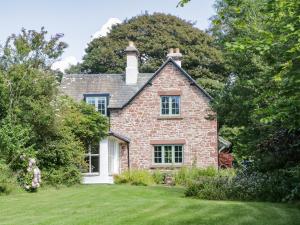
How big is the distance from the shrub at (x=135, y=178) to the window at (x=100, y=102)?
668 centimetres

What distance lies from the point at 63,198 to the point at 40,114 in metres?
6.37

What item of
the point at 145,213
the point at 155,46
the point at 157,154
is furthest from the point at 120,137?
the point at 155,46

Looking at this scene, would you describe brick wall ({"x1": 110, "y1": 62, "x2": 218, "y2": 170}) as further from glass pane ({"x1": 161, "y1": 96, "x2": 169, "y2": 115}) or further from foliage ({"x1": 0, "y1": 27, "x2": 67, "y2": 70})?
foliage ({"x1": 0, "y1": 27, "x2": 67, "y2": 70})

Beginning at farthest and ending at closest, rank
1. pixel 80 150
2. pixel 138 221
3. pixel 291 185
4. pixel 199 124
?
1. pixel 199 124
2. pixel 80 150
3. pixel 291 185
4. pixel 138 221

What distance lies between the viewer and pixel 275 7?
7898mm

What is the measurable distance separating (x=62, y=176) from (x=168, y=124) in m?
9.65

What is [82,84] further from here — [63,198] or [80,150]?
[63,198]

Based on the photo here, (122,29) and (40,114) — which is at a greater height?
(122,29)

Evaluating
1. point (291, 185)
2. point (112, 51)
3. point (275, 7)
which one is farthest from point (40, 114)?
point (112, 51)

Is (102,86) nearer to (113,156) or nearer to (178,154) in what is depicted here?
(113,156)

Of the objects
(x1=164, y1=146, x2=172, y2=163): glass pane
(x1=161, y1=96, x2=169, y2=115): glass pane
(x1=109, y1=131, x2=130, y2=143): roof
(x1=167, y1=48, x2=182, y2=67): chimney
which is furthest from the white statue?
(x1=167, y1=48, x2=182, y2=67): chimney

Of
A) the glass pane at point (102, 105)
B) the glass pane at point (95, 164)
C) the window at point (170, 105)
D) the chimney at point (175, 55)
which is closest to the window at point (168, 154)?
the window at point (170, 105)

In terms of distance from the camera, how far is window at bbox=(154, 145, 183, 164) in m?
29.9

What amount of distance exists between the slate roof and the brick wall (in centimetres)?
150
